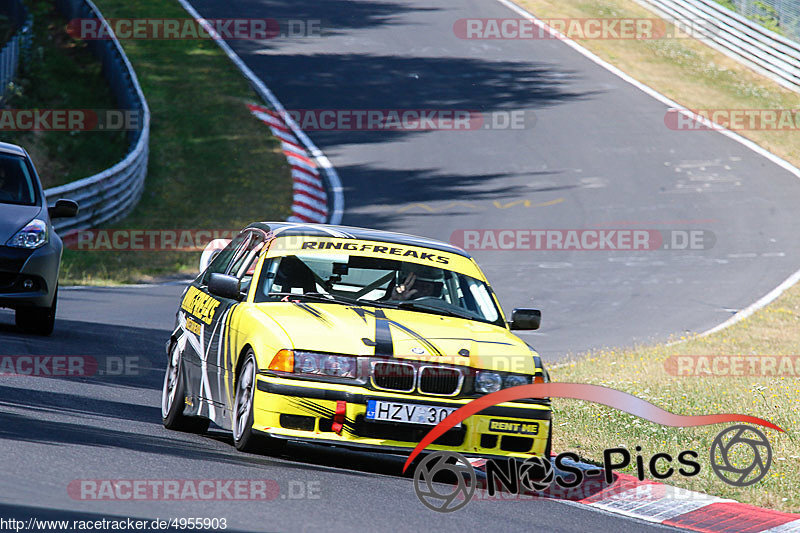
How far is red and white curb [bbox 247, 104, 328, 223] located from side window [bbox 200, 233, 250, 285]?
14251mm

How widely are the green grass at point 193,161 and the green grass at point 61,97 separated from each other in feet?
3.92

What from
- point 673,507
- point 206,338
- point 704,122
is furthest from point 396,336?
point 704,122

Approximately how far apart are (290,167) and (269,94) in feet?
17.3

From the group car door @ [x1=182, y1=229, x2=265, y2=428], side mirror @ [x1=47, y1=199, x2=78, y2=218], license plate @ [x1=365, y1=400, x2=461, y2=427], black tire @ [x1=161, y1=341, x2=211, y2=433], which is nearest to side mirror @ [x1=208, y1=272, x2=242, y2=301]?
car door @ [x1=182, y1=229, x2=265, y2=428]

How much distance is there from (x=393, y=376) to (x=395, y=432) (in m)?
0.32

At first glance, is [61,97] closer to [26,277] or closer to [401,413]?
[26,277]

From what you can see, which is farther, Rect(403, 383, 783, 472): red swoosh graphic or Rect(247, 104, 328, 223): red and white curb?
Rect(247, 104, 328, 223): red and white curb

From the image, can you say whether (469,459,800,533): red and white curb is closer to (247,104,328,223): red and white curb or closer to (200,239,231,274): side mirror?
(200,239,231,274): side mirror

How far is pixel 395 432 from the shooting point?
7328mm

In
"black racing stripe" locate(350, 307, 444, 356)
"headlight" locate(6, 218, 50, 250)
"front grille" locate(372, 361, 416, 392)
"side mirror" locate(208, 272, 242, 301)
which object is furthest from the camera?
"headlight" locate(6, 218, 50, 250)

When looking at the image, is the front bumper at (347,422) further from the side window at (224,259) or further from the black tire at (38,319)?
the black tire at (38,319)

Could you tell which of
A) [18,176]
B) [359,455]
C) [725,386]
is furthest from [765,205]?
[359,455]

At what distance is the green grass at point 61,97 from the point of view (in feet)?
91.1

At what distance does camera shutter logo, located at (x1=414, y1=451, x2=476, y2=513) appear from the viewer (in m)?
6.90
